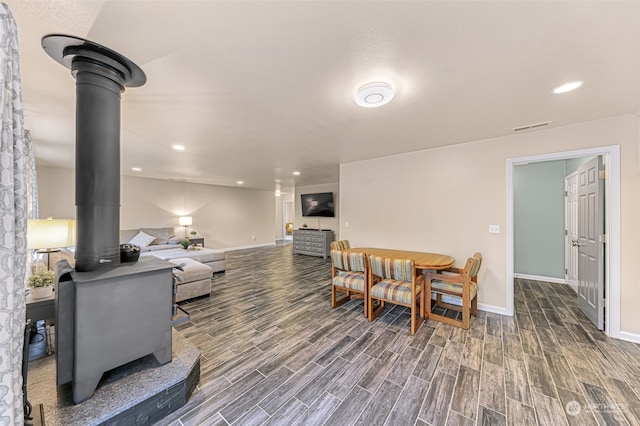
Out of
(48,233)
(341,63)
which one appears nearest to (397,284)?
(341,63)

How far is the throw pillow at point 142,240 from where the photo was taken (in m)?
6.11

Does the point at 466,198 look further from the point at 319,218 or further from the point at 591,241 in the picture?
the point at 319,218

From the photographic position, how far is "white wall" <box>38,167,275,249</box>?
5.71 m

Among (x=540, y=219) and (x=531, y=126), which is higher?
(x=531, y=126)

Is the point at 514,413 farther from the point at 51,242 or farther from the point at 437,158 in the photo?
the point at 51,242

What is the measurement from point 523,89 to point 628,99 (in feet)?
3.79

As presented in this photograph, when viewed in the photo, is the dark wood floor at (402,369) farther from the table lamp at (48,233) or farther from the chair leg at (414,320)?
the table lamp at (48,233)

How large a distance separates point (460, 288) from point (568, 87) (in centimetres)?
230

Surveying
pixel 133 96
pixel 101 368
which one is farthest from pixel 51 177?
pixel 101 368

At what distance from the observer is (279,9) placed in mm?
1182

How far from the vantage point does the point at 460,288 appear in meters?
2.96

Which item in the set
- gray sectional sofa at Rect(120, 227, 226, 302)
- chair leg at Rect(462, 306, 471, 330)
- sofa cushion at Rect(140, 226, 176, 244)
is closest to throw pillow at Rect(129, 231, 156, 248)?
gray sectional sofa at Rect(120, 227, 226, 302)

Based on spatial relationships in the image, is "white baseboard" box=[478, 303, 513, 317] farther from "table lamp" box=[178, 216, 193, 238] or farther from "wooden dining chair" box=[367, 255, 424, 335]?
"table lamp" box=[178, 216, 193, 238]

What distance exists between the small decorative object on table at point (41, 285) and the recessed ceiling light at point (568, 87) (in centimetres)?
438
